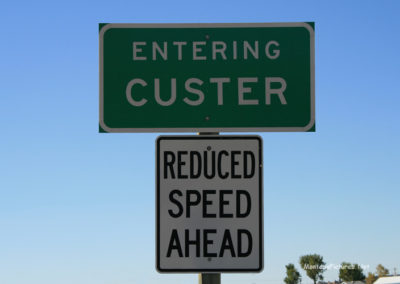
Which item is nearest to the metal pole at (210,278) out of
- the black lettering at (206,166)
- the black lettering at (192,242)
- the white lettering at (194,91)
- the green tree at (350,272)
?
the black lettering at (192,242)

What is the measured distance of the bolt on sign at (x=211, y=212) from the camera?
592cm

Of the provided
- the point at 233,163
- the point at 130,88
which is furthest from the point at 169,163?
the point at 130,88

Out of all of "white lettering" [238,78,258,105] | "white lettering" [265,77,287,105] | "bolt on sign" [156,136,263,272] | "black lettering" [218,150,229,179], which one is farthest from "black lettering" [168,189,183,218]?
"white lettering" [265,77,287,105]

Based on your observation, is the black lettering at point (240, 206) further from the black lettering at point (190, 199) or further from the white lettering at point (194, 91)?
the white lettering at point (194, 91)

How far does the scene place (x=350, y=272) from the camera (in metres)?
192

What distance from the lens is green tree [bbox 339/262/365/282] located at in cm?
19100

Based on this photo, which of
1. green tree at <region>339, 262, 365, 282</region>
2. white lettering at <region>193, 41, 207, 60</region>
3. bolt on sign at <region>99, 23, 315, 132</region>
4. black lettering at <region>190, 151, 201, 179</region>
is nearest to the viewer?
black lettering at <region>190, 151, 201, 179</region>

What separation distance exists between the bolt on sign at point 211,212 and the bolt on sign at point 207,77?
13.9 inches

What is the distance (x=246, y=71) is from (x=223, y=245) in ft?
4.76

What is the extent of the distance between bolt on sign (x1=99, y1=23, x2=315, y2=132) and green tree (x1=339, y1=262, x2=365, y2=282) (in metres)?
191

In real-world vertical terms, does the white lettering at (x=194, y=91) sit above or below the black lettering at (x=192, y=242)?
above

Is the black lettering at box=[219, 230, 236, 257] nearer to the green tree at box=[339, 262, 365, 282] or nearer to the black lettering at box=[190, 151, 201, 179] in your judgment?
the black lettering at box=[190, 151, 201, 179]

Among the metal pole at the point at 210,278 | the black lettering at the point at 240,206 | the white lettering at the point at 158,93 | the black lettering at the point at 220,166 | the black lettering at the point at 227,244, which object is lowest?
the metal pole at the point at 210,278

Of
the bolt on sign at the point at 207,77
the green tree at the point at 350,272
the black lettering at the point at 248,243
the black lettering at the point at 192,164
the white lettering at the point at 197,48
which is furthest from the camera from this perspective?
the green tree at the point at 350,272
